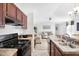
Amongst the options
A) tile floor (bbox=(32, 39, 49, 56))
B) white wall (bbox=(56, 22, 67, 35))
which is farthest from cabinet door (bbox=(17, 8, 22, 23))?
white wall (bbox=(56, 22, 67, 35))

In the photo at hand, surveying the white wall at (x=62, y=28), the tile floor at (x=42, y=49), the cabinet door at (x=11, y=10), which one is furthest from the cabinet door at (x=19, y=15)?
the white wall at (x=62, y=28)

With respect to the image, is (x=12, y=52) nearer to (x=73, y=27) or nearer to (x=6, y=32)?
(x=6, y=32)

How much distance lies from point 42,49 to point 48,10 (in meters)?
0.65

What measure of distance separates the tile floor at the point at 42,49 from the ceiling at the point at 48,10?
0.39m

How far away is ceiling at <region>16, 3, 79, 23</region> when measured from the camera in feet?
6.01

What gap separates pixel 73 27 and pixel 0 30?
118cm

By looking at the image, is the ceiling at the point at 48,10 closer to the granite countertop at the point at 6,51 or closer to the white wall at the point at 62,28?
the white wall at the point at 62,28

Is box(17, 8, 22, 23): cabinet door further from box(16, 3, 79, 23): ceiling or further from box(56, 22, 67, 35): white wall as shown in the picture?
box(56, 22, 67, 35): white wall

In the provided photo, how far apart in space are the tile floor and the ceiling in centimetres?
39

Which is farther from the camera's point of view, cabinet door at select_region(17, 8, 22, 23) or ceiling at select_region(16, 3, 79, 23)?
cabinet door at select_region(17, 8, 22, 23)

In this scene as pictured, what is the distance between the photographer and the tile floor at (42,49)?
191cm

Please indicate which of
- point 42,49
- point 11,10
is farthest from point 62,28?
point 11,10

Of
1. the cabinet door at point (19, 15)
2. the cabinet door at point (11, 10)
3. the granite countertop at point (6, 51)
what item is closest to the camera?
the granite countertop at point (6, 51)

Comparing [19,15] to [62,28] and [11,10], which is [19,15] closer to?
[11,10]
